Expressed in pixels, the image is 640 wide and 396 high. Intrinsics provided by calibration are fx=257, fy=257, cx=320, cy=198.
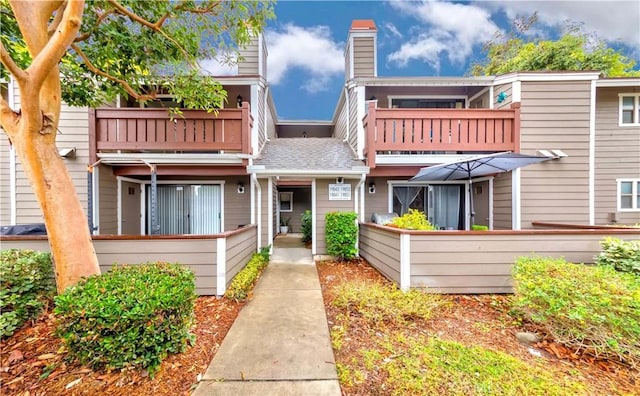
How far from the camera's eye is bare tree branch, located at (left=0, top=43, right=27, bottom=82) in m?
2.51

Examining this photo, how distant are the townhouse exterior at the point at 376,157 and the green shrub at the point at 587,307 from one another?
12.6ft

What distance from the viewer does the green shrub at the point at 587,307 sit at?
270cm

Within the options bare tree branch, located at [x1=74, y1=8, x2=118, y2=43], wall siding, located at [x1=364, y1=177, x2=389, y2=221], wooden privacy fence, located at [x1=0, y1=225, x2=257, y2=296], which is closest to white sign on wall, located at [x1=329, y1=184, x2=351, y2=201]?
wall siding, located at [x1=364, y1=177, x2=389, y2=221]

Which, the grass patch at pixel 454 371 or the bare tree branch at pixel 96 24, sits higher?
the bare tree branch at pixel 96 24

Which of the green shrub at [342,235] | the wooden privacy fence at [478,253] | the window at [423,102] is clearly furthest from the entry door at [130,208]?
the window at [423,102]

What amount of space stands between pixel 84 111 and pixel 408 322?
847 centimetres

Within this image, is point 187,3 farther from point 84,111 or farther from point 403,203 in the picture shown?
point 403,203

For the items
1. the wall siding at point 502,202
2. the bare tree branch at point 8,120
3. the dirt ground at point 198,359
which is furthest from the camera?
the wall siding at point 502,202

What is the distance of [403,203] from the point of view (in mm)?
8109

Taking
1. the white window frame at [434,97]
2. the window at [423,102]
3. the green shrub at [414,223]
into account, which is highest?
the white window frame at [434,97]

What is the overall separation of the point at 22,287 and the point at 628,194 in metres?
13.8

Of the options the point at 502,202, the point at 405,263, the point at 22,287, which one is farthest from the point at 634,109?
the point at 22,287

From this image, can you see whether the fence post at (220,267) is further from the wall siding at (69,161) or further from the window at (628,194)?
the window at (628,194)

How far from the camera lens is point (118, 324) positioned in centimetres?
241
